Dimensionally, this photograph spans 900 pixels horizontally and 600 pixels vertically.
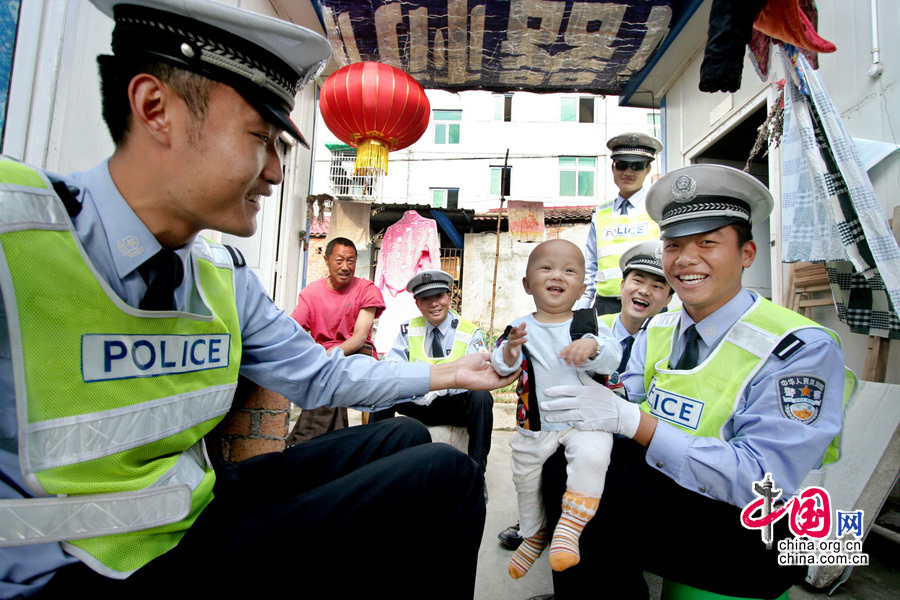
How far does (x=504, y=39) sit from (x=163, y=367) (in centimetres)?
483

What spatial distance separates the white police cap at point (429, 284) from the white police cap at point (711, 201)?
2.00m

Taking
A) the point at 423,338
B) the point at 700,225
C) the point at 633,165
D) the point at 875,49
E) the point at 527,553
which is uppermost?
the point at 875,49

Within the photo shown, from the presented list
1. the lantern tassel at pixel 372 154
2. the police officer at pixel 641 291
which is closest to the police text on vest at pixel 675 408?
the police officer at pixel 641 291

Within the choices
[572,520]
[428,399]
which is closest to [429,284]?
[428,399]

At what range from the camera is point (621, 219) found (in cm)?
339

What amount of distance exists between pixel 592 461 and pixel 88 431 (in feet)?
4.65

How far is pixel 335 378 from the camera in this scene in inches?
63.8

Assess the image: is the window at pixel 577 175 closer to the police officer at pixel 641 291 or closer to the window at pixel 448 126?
the window at pixel 448 126

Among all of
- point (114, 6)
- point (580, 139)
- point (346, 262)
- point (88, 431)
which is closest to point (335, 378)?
point (88, 431)

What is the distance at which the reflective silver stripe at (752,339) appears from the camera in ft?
4.79

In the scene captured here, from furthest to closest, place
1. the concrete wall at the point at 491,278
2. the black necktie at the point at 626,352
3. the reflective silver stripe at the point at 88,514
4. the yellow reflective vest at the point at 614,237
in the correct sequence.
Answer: the concrete wall at the point at 491,278, the yellow reflective vest at the point at 614,237, the black necktie at the point at 626,352, the reflective silver stripe at the point at 88,514

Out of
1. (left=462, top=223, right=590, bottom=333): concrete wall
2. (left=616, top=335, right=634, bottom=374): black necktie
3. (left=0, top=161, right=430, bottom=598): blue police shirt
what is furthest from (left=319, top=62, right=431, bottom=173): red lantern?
(left=462, top=223, right=590, bottom=333): concrete wall

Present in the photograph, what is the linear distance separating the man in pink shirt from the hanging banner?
2.33m

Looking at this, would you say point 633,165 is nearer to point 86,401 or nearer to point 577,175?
point 86,401
